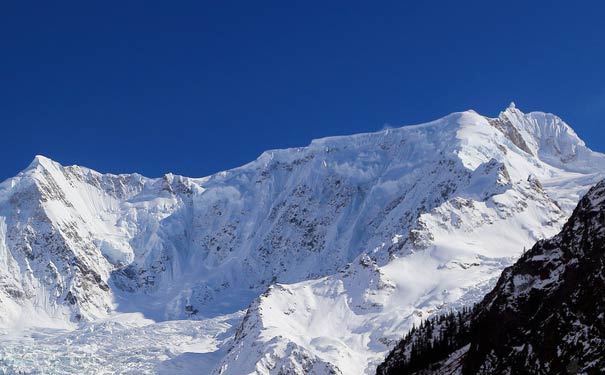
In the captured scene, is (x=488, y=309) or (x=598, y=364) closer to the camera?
(x=598, y=364)

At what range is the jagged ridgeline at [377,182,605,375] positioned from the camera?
5319cm

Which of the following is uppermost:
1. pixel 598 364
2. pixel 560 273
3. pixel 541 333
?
pixel 560 273

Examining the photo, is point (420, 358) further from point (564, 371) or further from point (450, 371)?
point (564, 371)

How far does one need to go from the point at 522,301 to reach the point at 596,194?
8504mm

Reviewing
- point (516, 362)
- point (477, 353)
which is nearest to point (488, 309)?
point (477, 353)

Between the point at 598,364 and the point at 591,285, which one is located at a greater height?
the point at 591,285

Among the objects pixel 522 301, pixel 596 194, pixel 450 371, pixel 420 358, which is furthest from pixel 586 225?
pixel 420 358

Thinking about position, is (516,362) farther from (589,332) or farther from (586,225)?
(586,225)

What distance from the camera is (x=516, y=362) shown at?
2271 inches

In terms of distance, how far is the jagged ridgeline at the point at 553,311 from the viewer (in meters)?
53.2

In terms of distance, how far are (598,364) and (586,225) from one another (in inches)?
→ 468

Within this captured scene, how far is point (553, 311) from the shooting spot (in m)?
56.7

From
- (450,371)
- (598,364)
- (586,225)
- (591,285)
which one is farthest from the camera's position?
(450,371)

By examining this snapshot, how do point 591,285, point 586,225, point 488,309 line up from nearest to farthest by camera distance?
point 591,285 → point 586,225 → point 488,309
